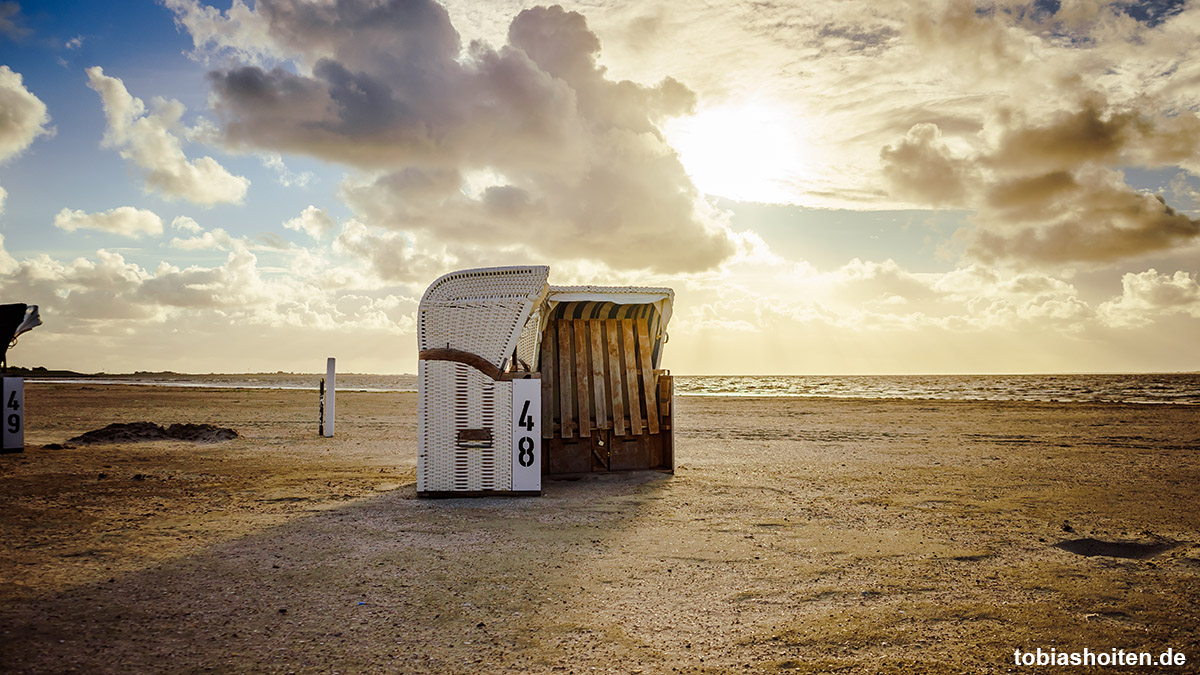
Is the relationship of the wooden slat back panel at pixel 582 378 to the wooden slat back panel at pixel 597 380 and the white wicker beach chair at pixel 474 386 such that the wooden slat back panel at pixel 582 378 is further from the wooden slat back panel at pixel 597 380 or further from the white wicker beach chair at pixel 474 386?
the white wicker beach chair at pixel 474 386

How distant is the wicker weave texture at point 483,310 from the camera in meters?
9.36

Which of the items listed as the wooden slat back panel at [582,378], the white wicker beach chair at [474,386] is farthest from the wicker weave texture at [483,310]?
the wooden slat back panel at [582,378]

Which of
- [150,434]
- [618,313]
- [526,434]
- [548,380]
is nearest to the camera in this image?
[526,434]

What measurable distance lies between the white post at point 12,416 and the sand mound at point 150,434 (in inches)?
95.9

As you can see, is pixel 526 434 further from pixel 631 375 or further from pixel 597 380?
pixel 631 375

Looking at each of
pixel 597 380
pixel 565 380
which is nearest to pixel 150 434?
pixel 565 380

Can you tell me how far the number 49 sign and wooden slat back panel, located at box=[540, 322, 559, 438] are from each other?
1565 millimetres

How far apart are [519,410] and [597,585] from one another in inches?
160

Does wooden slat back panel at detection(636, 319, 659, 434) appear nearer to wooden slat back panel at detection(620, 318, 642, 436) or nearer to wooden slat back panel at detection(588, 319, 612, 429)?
wooden slat back panel at detection(620, 318, 642, 436)

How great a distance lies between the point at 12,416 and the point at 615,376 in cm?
1227

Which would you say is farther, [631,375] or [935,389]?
[935,389]

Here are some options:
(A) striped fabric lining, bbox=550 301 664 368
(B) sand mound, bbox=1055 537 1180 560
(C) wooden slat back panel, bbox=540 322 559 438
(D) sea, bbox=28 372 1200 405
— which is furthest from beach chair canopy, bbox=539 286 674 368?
(D) sea, bbox=28 372 1200 405

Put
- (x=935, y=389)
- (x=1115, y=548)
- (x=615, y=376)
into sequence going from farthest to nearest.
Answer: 1. (x=935, y=389)
2. (x=615, y=376)
3. (x=1115, y=548)

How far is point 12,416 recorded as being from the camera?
13414 millimetres
